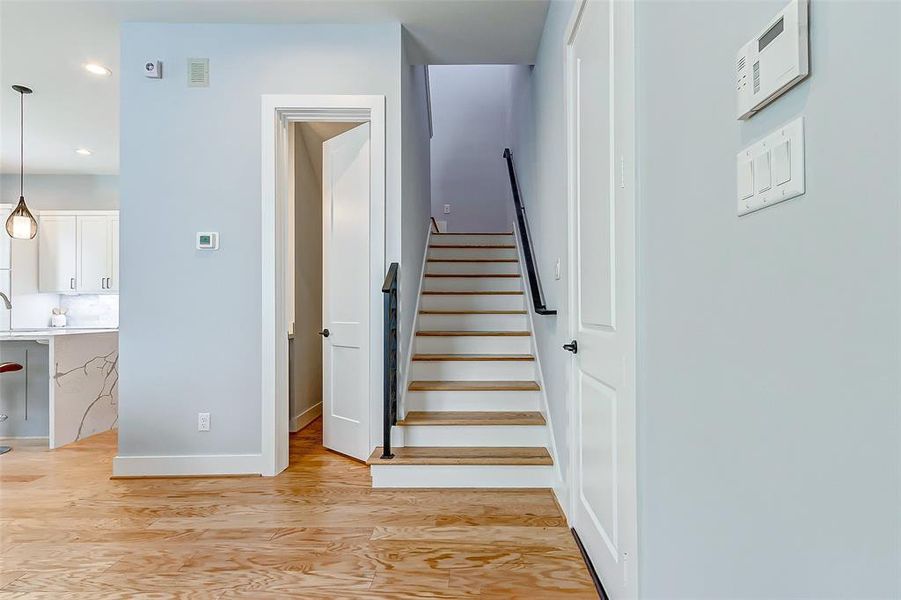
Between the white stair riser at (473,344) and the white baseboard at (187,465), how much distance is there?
1.35 metres

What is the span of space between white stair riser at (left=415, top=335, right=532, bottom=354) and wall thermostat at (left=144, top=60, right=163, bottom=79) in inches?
92.8

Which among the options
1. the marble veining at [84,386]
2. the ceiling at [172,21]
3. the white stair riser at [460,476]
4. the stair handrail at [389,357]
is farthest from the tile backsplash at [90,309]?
the white stair riser at [460,476]

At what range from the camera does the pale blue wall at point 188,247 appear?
313cm

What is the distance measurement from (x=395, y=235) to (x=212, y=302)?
1.19 metres

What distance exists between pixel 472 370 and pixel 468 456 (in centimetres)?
80

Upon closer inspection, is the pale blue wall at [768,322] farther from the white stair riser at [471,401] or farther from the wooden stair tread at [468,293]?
the wooden stair tread at [468,293]

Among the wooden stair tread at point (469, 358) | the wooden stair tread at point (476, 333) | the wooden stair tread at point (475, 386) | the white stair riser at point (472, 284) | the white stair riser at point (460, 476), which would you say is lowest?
the white stair riser at point (460, 476)

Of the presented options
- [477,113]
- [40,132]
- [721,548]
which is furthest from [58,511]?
[477,113]

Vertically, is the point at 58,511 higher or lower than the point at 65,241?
lower

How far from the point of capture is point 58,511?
258 cm

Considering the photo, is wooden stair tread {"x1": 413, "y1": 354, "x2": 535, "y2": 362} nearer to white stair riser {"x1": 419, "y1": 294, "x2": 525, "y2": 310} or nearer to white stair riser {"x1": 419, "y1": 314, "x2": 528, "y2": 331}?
white stair riser {"x1": 419, "y1": 314, "x2": 528, "y2": 331}

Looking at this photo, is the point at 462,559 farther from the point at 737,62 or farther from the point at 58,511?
the point at 58,511

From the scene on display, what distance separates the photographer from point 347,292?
3.47 metres

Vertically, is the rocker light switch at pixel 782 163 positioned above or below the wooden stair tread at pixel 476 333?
above
